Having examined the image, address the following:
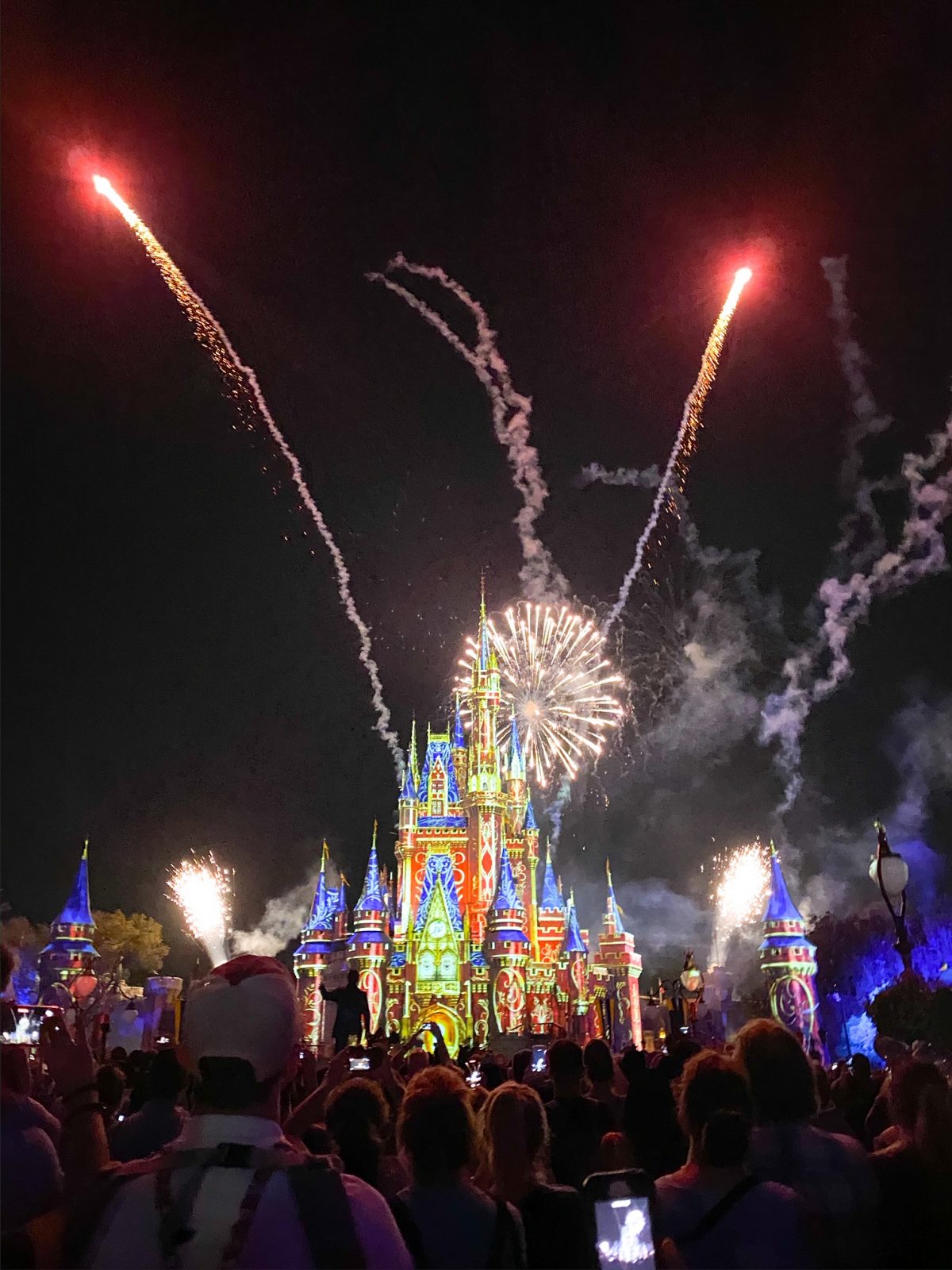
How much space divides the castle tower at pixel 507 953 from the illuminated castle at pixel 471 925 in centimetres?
8

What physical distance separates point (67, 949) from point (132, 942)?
21.6 m

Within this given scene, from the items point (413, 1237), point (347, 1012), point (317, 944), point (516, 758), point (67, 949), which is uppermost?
point (516, 758)

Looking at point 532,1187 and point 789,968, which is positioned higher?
point 789,968

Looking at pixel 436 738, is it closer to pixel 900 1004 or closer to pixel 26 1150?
pixel 900 1004

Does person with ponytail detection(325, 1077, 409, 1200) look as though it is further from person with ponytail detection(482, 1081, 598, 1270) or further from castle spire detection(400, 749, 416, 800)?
castle spire detection(400, 749, 416, 800)

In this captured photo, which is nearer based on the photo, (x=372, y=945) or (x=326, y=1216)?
(x=326, y=1216)

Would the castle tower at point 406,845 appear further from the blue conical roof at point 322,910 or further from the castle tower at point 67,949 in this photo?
the castle tower at point 67,949

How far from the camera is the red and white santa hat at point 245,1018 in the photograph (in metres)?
3.13

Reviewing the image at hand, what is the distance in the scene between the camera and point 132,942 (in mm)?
72750

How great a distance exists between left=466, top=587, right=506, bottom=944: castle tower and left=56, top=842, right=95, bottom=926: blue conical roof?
2576cm

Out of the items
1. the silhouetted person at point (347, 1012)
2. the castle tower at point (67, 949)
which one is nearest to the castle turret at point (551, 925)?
the castle tower at point (67, 949)

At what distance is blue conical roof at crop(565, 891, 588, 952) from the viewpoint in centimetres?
6756

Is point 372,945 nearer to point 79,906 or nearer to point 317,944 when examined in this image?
point 317,944

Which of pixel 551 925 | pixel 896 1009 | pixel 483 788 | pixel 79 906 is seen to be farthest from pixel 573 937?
pixel 896 1009
